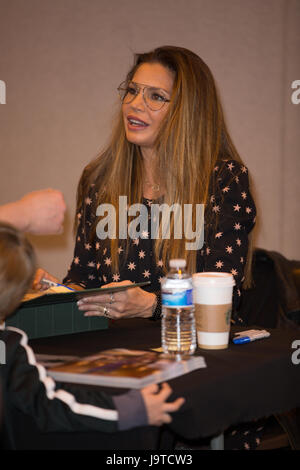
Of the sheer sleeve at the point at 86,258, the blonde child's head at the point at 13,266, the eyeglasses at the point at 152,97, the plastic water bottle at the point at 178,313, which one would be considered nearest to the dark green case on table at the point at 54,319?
the plastic water bottle at the point at 178,313

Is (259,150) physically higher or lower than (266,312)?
higher

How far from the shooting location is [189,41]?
3.73m

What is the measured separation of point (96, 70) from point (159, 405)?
300cm

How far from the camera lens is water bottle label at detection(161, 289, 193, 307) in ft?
4.35

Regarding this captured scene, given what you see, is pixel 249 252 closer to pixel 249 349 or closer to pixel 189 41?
pixel 249 349

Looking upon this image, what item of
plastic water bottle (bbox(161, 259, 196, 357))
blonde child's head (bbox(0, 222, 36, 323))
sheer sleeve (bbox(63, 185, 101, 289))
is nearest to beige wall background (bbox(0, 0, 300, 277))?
sheer sleeve (bbox(63, 185, 101, 289))

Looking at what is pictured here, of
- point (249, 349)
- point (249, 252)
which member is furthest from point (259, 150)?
point (249, 349)

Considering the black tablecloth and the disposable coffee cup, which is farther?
the disposable coffee cup

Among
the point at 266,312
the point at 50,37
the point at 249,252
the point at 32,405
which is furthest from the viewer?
the point at 50,37

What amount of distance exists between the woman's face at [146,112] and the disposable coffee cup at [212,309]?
2.91 feet

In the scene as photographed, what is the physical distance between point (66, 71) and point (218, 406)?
293cm

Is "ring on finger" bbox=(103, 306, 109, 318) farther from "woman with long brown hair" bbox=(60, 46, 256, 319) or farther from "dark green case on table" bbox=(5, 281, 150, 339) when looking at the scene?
"woman with long brown hair" bbox=(60, 46, 256, 319)

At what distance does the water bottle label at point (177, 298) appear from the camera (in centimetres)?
133
